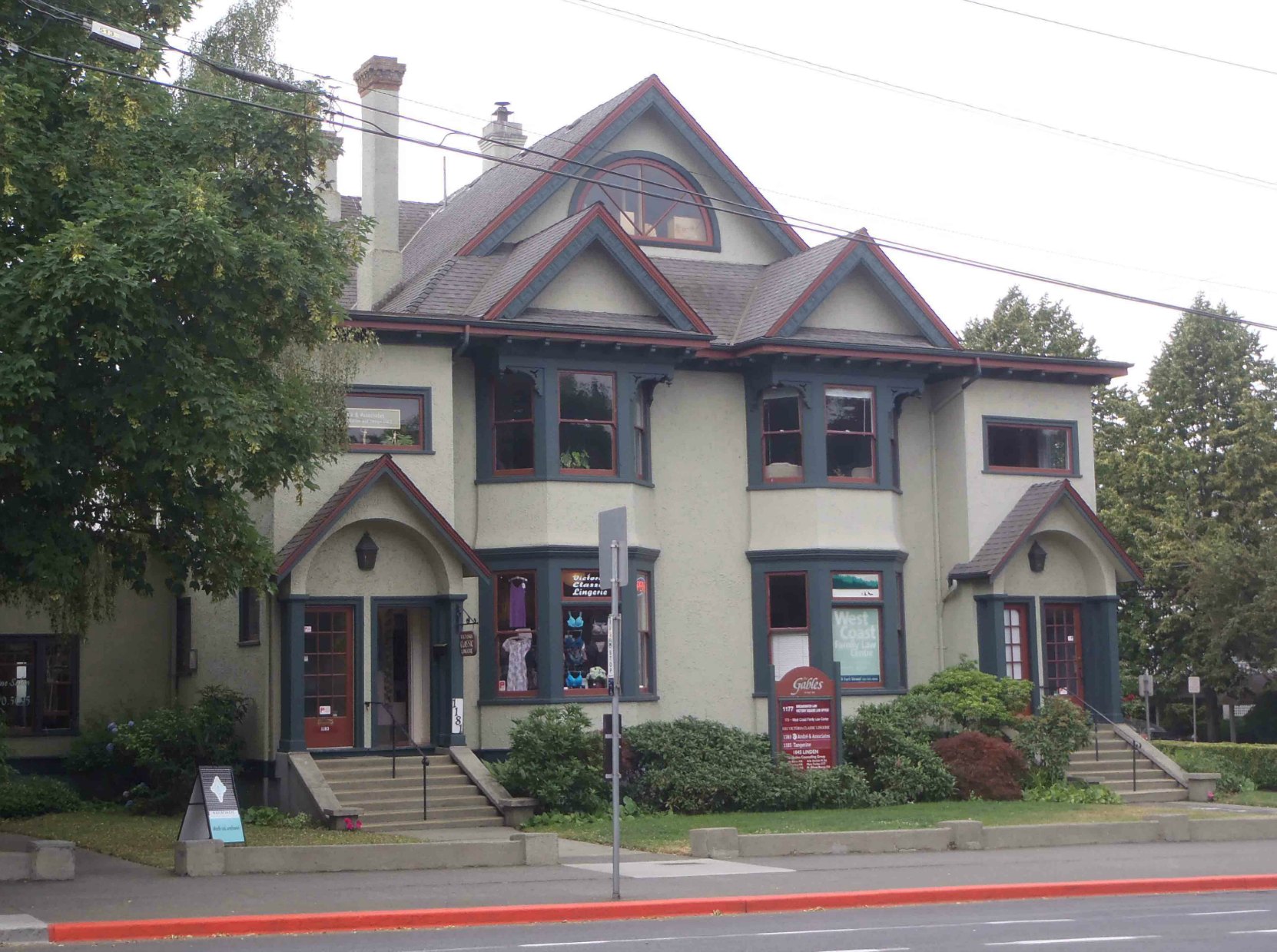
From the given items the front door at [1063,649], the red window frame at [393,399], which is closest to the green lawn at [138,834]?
the red window frame at [393,399]

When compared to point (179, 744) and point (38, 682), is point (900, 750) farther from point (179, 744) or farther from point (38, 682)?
point (38, 682)

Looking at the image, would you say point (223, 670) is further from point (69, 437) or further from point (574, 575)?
point (69, 437)

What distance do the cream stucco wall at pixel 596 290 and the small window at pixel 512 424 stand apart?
4.64 feet

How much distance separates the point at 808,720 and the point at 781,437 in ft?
17.3

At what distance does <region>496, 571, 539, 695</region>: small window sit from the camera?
25.6m

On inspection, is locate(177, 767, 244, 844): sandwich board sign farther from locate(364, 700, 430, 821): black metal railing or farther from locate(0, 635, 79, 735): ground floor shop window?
locate(0, 635, 79, 735): ground floor shop window

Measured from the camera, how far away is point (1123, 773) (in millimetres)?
27828

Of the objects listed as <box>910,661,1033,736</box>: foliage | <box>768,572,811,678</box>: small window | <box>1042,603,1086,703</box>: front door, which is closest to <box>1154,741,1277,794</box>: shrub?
<box>1042,603,1086,703</box>: front door

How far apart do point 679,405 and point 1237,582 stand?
70.2ft

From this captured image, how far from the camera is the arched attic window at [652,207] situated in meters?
28.9

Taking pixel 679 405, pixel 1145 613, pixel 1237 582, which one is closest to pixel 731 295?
pixel 679 405

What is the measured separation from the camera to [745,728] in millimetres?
27406

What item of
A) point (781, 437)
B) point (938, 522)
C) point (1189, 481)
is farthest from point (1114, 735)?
point (1189, 481)

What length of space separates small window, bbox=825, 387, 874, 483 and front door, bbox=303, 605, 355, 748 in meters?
8.76
